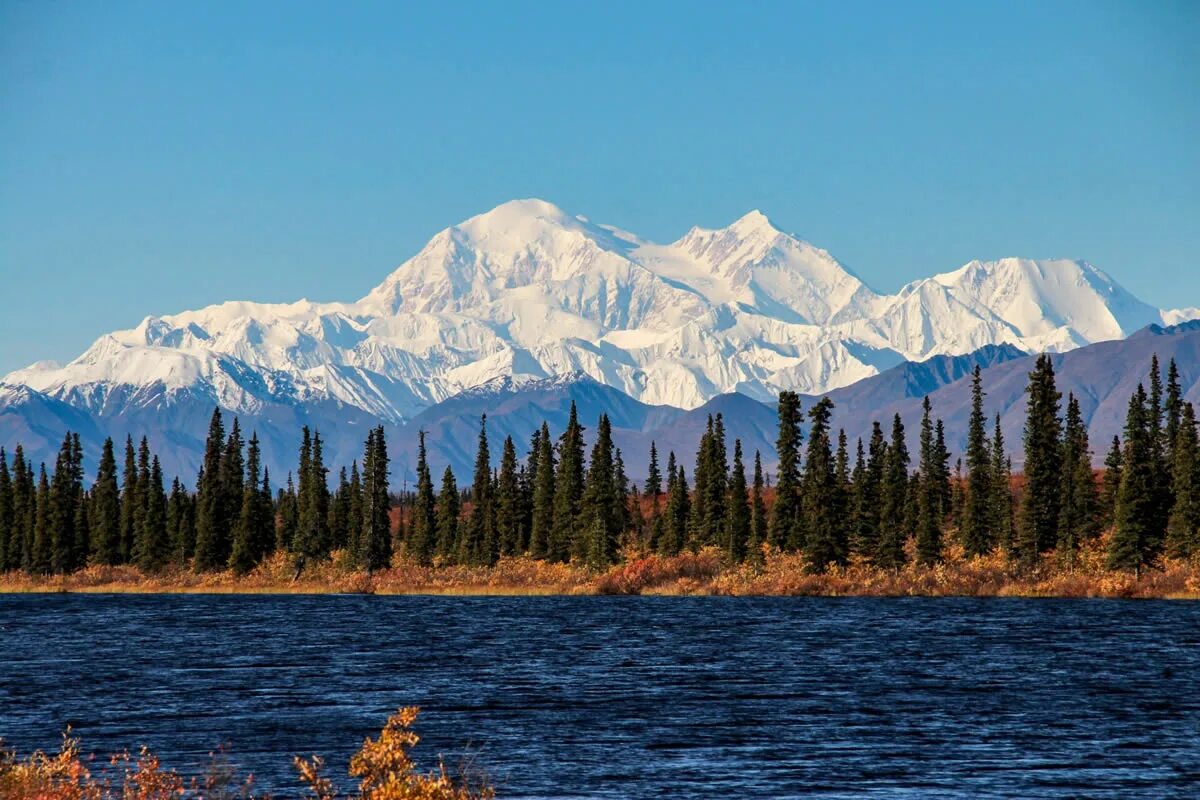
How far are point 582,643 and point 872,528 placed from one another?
55.4m

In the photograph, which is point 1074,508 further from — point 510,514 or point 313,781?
point 313,781

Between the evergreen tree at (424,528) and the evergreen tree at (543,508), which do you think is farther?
the evergreen tree at (424,528)

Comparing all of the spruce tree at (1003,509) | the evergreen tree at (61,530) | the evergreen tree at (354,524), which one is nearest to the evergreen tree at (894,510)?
the spruce tree at (1003,509)

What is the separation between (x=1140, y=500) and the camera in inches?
4338

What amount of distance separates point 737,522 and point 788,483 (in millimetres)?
11082

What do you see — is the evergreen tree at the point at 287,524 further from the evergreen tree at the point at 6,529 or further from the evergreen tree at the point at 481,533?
the evergreen tree at the point at 6,529

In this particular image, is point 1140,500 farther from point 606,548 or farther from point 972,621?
point 606,548

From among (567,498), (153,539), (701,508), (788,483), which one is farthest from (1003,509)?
(153,539)

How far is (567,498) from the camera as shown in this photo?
154 meters

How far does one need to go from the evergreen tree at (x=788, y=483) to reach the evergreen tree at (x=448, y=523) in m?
40.0

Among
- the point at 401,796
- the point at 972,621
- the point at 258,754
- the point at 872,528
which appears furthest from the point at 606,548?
the point at 401,796

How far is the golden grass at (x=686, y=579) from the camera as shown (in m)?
113

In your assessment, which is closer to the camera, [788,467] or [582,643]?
[582,643]

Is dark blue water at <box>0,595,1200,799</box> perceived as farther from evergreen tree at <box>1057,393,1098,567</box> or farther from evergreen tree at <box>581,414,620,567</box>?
evergreen tree at <box>581,414,620,567</box>
